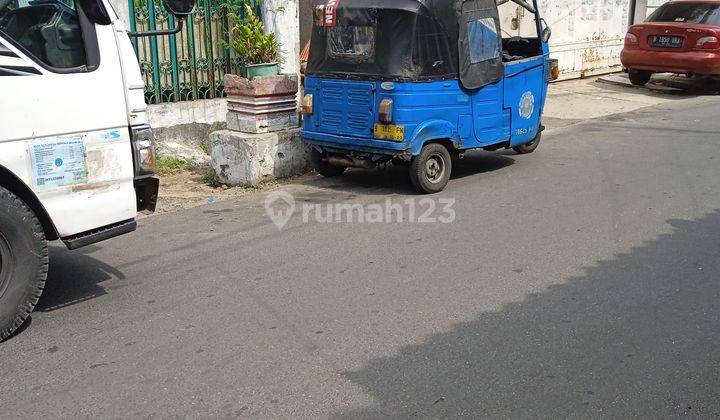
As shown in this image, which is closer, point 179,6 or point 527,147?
point 179,6

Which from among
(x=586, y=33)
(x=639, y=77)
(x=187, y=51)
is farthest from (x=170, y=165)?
(x=586, y=33)

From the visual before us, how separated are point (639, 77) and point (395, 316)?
12.6m

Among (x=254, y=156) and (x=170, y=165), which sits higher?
(x=254, y=156)

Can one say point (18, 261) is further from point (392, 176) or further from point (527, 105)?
point (527, 105)

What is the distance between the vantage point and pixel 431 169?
7934mm

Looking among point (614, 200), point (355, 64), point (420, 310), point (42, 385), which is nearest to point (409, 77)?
point (355, 64)

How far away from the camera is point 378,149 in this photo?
7730 mm

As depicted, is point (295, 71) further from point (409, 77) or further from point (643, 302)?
point (643, 302)

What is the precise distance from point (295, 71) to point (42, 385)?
23.9 ft

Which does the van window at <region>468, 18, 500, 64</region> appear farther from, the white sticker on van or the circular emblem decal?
the white sticker on van

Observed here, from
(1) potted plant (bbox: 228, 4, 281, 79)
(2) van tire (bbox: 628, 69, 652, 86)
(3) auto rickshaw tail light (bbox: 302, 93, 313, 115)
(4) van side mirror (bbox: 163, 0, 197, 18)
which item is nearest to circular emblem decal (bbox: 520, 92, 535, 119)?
(3) auto rickshaw tail light (bbox: 302, 93, 313, 115)

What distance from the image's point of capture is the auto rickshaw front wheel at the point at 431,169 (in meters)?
7.72

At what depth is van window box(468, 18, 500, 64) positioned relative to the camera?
7898mm

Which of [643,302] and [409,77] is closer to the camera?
[643,302]
